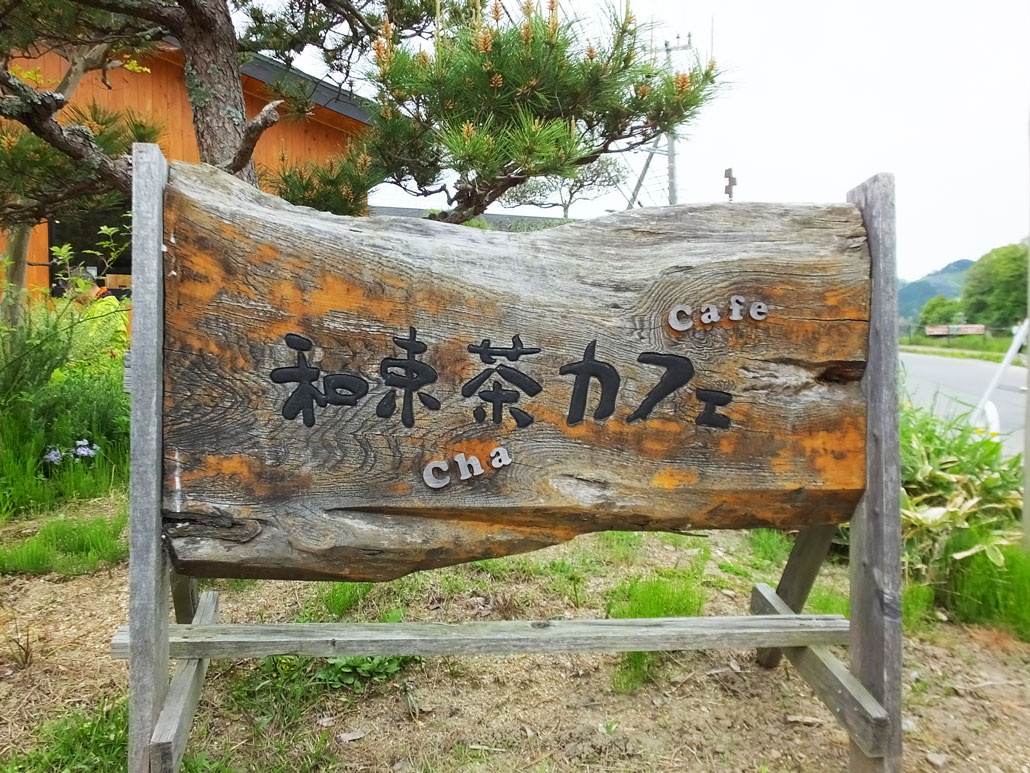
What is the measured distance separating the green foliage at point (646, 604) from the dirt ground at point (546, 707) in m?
0.04

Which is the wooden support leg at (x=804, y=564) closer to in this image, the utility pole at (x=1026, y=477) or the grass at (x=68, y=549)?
the utility pole at (x=1026, y=477)

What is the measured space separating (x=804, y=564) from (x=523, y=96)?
1950 mm

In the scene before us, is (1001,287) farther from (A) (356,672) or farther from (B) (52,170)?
(B) (52,170)

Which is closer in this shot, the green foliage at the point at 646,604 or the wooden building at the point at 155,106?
the green foliage at the point at 646,604

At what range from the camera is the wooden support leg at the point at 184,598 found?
5.88ft

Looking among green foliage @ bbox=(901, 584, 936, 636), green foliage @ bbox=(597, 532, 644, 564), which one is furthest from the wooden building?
green foliage @ bbox=(901, 584, 936, 636)

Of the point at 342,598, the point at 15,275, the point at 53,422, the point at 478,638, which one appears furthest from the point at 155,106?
the point at 478,638

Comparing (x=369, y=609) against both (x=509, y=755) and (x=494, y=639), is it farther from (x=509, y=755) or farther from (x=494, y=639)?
(x=494, y=639)

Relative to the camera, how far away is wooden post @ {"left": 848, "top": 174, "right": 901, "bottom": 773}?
1427 millimetres

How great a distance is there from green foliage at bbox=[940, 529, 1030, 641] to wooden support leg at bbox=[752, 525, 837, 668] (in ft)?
3.07

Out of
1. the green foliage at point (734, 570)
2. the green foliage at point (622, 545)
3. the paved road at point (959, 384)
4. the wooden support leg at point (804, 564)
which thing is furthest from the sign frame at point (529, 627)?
the paved road at point (959, 384)

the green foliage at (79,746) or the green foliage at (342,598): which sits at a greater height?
the green foliage at (342,598)

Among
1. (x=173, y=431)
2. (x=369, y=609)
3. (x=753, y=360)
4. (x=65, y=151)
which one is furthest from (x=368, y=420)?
(x=65, y=151)

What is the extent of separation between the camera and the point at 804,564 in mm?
1880
